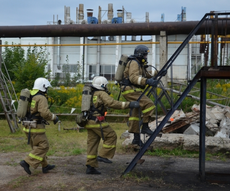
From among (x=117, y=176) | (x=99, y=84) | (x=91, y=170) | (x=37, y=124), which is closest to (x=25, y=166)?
(x=37, y=124)

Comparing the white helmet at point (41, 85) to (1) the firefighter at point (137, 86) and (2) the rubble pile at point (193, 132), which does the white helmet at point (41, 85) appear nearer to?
(1) the firefighter at point (137, 86)

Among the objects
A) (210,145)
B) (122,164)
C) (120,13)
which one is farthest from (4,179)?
(120,13)

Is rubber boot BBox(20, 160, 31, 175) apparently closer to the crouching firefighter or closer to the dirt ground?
the crouching firefighter

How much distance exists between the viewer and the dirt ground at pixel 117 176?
20.4ft

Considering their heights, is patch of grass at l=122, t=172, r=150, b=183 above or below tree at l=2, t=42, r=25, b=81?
below

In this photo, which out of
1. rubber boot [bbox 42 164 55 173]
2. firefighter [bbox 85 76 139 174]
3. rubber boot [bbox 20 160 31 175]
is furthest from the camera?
rubber boot [bbox 42 164 55 173]

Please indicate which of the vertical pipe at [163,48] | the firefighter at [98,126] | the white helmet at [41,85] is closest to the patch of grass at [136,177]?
the firefighter at [98,126]

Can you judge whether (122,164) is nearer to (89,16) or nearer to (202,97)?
(202,97)

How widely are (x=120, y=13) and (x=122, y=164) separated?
29623 mm

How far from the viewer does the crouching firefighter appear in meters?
6.91

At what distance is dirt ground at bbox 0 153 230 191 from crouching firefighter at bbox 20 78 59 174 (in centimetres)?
32

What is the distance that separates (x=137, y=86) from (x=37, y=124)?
2.28 m

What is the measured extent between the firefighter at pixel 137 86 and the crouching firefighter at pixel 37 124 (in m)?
1.72

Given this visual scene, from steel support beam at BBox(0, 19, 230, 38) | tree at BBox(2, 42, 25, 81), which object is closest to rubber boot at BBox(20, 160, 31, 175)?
steel support beam at BBox(0, 19, 230, 38)
